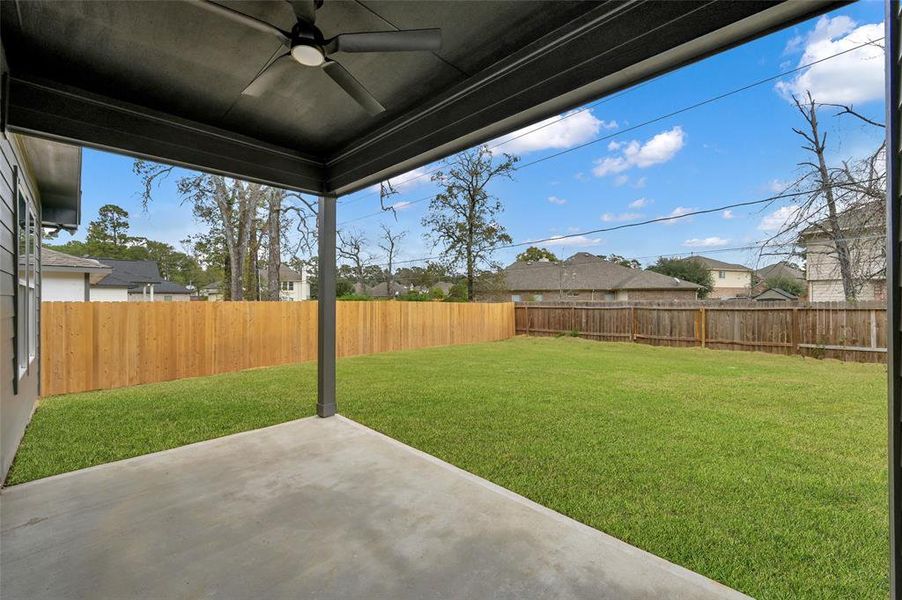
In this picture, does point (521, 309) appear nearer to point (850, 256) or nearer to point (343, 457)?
point (850, 256)

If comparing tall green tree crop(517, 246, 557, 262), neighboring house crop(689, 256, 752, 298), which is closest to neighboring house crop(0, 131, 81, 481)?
tall green tree crop(517, 246, 557, 262)

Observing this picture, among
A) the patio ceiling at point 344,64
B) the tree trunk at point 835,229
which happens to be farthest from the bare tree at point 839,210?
the patio ceiling at point 344,64

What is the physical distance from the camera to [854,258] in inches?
239

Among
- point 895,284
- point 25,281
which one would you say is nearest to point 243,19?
point 895,284

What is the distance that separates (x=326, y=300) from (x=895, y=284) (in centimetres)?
385

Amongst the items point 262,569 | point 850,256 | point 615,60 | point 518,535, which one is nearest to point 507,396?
point 518,535

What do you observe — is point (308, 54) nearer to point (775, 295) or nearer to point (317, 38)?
point (317, 38)

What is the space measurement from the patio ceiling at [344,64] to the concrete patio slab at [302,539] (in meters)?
2.21

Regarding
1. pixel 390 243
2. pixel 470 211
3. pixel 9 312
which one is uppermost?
pixel 470 211

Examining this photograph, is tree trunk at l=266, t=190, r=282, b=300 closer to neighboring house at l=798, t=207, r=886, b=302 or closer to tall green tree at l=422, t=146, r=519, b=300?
tall green tree at l=422, t=146, r=519, b=300

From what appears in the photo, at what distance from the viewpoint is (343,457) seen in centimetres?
311

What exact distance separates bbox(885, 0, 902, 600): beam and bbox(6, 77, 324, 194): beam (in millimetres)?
3606

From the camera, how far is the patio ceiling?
1688 mm

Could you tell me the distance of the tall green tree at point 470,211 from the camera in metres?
15.5
